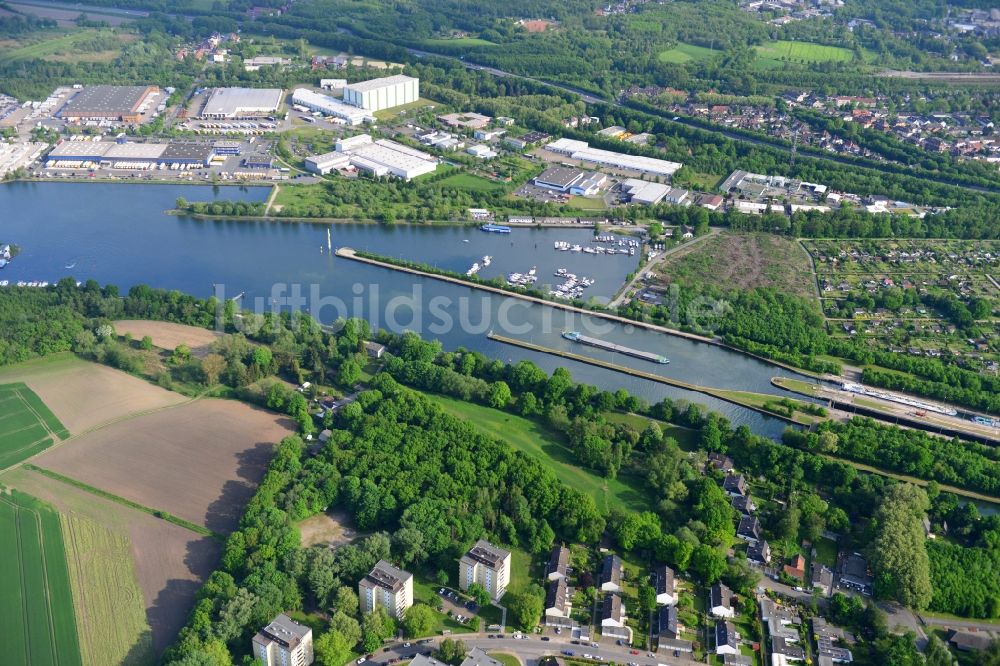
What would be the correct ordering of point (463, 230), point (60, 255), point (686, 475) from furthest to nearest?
point (463, 230) < point (60, 255) < point (686, 475)

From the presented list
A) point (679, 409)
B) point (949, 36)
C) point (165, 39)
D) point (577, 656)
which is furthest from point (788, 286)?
point (165, 39)

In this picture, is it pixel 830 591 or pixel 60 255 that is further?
pixel 60 255

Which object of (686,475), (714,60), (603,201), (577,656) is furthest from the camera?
(714,60)

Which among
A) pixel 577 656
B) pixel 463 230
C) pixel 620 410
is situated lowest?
pixel 577 656

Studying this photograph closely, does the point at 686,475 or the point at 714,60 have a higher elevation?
the point at 714,60

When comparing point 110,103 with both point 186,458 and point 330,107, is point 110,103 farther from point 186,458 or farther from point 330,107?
point 186,458

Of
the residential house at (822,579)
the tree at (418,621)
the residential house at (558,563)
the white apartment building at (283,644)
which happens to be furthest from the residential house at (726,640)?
the white apartment building at (283,644)

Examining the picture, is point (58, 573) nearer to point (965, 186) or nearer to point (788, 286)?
point (788, 286)
